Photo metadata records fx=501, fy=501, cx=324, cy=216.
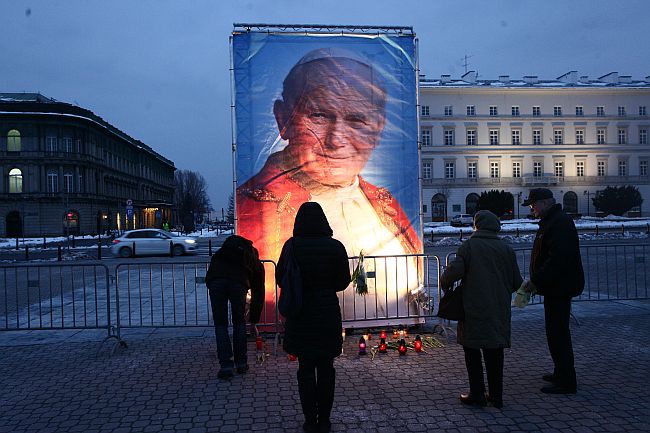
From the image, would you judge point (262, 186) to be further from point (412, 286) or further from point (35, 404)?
point (35, 404)

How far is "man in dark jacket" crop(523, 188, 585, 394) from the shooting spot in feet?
16.0

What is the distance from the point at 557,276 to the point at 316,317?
8.15ft

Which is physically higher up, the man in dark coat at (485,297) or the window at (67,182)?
the window at (67,182)

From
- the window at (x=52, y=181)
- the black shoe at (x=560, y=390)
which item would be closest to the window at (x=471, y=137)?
the window at (x=52, y=181)

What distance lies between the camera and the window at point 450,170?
217 ft

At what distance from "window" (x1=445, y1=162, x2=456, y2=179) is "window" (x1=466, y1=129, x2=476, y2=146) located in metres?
3.49

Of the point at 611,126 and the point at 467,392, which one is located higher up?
the point at 611,126

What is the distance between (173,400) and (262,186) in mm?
3284

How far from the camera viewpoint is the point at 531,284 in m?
5.07

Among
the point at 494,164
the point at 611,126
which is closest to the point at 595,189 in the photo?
the point at 611,126

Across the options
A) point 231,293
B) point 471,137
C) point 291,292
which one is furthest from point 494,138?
point 291,292

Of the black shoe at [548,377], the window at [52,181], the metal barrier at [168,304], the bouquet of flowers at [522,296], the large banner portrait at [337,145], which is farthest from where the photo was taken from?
the window at [52,181]

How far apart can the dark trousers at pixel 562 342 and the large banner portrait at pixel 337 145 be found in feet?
8.93

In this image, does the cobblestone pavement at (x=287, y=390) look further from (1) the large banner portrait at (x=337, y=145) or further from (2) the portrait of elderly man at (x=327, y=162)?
(2) the portrait of elderly man at (x=327, y=162)
